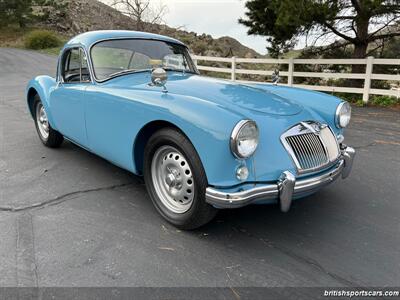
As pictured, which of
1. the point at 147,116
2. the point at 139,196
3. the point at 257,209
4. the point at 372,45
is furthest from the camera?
the point at 372,45

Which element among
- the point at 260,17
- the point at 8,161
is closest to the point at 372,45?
the point at 260,17

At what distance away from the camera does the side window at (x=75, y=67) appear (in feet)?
13.8

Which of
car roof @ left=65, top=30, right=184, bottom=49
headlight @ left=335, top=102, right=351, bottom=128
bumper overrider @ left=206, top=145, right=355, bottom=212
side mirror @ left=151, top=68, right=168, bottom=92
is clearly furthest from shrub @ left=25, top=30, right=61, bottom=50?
bumper overrider @ left=206, top=145, right=355, bottom=212

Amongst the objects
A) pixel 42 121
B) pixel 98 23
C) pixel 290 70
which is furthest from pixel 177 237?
pixel 98 23

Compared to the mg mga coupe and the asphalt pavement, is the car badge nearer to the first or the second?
the mg mga coupe

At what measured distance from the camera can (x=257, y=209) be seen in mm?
3410

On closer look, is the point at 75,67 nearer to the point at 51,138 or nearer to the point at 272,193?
the point at 51,138

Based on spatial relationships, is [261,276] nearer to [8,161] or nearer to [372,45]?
[8,161]

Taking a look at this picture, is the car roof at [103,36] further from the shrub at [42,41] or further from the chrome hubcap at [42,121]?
the shrub at [42,41]

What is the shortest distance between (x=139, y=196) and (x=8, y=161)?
2.10 m

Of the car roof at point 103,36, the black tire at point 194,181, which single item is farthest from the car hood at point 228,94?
the car roof at point 103,36

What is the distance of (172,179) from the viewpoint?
304cm

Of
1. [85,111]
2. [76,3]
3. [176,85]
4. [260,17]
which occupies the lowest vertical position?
[85,111]

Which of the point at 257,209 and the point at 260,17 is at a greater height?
the point at 260,17
